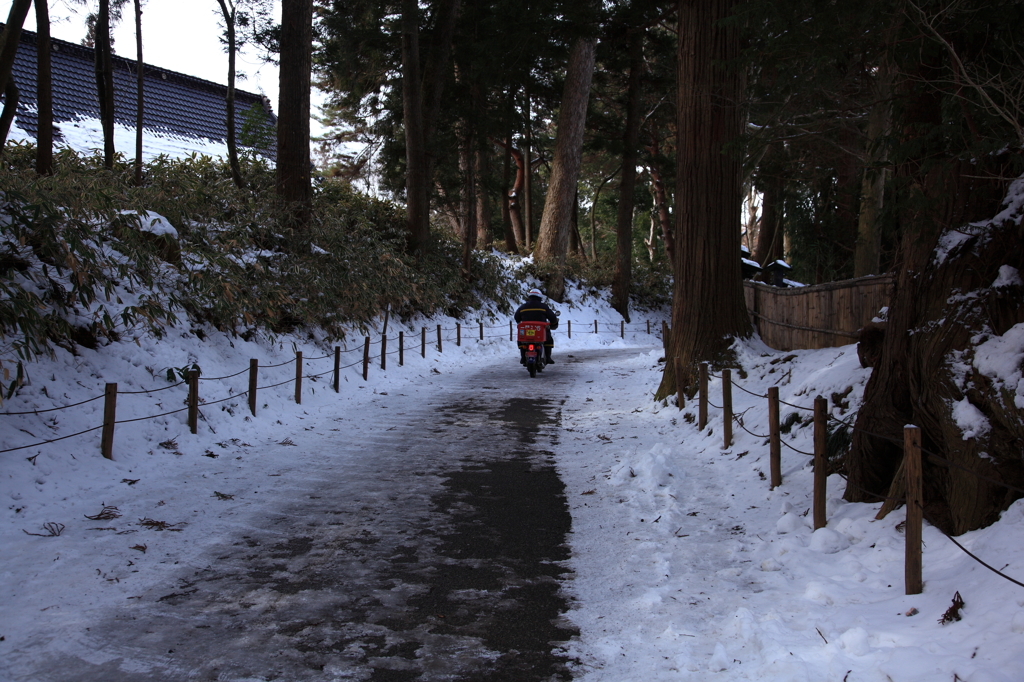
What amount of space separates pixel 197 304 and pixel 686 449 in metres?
7.74

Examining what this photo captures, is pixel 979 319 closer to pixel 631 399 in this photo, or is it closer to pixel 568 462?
pixel 568 462

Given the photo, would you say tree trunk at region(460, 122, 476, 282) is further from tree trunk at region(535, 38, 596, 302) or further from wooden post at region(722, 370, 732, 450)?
wooden post at region(722, 370, 732, 450)

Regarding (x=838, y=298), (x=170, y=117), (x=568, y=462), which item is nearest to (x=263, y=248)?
(x=568, y=462)

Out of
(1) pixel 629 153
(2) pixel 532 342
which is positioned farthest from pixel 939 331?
(1) pixel 629 153

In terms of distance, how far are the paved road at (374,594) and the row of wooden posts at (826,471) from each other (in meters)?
2.04

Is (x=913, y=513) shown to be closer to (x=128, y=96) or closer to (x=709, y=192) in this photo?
(x=709, y=192)

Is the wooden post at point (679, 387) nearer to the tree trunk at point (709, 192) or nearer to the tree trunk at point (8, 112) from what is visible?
the tree trunk at point (709, 192)

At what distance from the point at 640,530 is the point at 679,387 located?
206 inches

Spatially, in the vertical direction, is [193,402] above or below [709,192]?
below

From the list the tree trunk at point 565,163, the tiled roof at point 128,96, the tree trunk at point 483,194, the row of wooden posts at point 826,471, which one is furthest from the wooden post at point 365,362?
the tree trunk at point 565,163

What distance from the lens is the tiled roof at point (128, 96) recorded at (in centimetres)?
2211

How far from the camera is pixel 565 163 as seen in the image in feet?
100

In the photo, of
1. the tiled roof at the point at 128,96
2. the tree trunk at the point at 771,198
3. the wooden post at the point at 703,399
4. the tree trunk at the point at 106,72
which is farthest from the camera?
the tiled roof at the point at 128,96

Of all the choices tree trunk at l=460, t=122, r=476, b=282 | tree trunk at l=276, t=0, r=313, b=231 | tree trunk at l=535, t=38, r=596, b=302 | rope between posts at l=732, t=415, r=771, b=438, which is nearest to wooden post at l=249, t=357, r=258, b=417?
rope between posts at l=732, t=415, r=771, b=438
